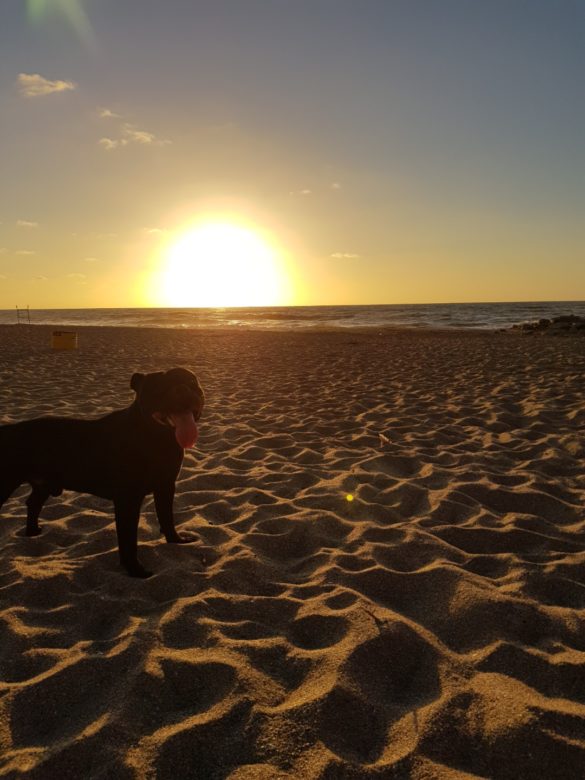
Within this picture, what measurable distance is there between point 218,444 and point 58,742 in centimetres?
450

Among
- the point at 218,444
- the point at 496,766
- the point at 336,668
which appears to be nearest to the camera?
the point at 496,766

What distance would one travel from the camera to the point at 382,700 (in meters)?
2.14

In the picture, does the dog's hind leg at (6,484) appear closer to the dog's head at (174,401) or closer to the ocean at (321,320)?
the dog's head at (174,401)

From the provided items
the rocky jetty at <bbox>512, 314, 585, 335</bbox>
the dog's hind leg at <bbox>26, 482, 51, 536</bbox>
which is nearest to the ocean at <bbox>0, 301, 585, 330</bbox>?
the rocky jetty at <bbox>512, 314, 585, 335</bbox>

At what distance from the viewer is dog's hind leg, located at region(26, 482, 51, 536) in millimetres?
3715

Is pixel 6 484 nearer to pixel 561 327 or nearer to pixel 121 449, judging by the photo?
pixel 121 449

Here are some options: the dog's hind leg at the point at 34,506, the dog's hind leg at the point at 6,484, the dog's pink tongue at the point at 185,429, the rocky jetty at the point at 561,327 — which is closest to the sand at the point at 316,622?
the dog's hind leg at the point at 34,506

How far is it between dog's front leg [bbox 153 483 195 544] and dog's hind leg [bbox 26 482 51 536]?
86 cm

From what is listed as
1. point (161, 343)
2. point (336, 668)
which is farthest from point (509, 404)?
point (161, 343)

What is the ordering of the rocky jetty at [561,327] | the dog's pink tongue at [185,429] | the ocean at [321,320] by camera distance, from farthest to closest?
the ocean at [321,320] → the rocky jetty at [561,327] → the dog's pink tongue at [185,429]

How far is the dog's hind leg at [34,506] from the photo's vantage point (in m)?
3.71

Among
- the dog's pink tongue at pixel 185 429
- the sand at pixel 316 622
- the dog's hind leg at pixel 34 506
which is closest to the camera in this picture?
the sand at pixel 316 622

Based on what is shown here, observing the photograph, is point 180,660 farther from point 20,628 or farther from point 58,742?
point 20,628

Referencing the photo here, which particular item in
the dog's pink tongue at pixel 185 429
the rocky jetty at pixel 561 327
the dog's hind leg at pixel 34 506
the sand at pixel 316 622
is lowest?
the sand at pixel 316 622
